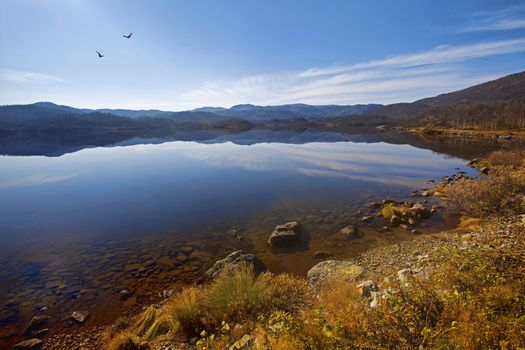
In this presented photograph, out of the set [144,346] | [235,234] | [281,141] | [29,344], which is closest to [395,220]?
[235,234]

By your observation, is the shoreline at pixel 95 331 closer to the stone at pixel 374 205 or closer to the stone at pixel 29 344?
the stone at pixel 29 344

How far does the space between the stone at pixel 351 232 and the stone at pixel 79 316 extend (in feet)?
40.6

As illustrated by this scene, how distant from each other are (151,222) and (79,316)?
9025 mm

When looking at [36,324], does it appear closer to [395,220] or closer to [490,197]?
[395,220]

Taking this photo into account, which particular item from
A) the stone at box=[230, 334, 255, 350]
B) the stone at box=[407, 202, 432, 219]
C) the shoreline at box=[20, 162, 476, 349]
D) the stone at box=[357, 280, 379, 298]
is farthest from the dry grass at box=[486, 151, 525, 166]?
the stone at box=[230, 334, 255, 350]

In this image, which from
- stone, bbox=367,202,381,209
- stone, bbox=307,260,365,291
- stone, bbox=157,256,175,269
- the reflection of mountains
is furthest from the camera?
the reflection of mountains

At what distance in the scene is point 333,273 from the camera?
30.6ft

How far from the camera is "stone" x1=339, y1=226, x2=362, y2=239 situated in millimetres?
14672

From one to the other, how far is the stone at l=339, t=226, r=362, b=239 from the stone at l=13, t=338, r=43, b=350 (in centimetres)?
1349

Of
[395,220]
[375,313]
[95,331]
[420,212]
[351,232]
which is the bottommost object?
[95,331]

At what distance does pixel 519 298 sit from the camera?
448 centimetres

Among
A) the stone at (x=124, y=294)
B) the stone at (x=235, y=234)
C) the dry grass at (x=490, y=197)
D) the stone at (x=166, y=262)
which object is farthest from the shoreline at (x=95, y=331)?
the dry grass at (x=490, y=197)

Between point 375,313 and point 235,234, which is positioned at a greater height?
point 375,313

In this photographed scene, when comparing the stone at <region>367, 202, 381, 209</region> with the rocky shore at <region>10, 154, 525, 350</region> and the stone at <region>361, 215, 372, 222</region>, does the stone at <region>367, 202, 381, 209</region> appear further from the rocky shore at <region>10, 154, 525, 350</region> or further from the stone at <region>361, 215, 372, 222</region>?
the stone at <region>361, 215, 372, 222</region>
